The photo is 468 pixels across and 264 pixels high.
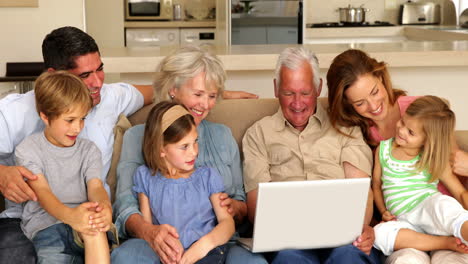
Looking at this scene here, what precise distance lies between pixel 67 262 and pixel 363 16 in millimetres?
5115

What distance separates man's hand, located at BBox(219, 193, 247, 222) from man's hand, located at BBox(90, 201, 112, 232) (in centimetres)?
40

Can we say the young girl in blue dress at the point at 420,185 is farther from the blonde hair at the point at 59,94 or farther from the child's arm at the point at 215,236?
the blonde hair at the point at 59,94

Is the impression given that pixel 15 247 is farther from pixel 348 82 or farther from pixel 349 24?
pixel 349 24

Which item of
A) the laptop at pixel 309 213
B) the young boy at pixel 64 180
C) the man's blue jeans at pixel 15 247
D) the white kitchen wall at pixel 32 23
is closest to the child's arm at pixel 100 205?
the young boy at pixel 64 180

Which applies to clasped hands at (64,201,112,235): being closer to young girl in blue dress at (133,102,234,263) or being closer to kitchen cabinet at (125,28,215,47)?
young girl in blue dress at (133,102,234,263)

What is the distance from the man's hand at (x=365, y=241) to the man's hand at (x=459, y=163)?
0.44 m

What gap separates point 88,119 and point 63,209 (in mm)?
539

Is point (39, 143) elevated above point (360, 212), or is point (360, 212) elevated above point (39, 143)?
point (39, 143)

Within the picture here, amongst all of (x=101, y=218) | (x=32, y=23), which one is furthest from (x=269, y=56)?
(x=32, y=23)

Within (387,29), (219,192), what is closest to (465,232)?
(219,192)

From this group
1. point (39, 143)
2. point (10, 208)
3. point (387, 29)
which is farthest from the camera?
point (387, 29)

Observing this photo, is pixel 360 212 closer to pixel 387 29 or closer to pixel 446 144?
pixel 446 144

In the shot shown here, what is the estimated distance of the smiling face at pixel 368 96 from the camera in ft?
7.99

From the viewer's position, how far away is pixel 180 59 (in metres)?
2.45
